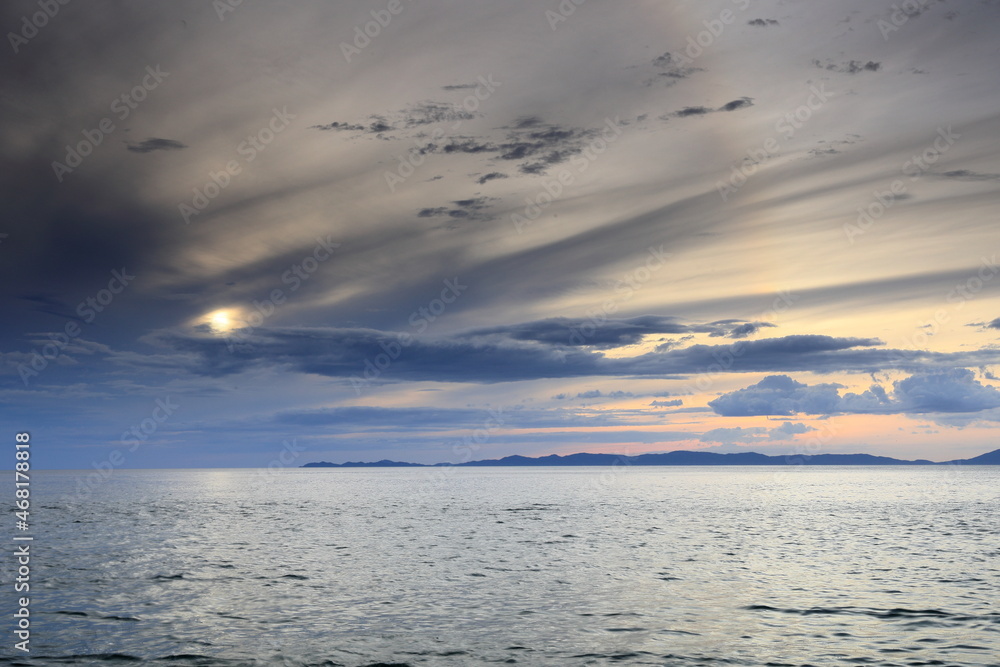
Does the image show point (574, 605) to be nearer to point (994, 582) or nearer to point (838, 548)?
point (994, 582)

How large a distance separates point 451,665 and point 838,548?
45.2m

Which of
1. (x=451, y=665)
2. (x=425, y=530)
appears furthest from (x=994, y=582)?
(x=425, y=530)

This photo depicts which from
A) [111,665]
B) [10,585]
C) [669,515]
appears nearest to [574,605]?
[111,665]

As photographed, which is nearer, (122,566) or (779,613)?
(779,613)

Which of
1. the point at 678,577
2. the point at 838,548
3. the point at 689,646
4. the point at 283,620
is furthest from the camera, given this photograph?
the point at 838,548

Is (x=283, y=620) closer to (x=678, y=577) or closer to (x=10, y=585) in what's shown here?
(x=10, y=585)

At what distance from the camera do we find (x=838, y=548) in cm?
5925

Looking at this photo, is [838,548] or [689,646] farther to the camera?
[838,548]

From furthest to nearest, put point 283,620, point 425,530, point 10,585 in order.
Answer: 1. point 425,530
2. point 10,585
3. point 283,620

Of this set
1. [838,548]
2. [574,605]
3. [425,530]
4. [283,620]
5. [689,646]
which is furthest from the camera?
[425,530]

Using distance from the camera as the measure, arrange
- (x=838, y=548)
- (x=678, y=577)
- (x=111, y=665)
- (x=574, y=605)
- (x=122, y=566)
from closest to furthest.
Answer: (x=111, y=665), (x=574, y=605), (x=678, y=577), (x=122, y=566), (x=838, y=548)

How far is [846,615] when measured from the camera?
109 ft

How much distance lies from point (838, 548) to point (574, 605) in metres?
34.0

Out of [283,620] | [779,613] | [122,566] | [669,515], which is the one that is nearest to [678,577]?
[779,613]
